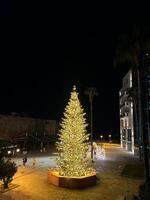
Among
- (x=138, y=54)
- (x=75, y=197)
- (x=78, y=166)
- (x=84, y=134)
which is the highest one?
(x=138, y=54)

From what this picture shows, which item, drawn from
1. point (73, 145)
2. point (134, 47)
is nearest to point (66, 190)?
point (73, 145)

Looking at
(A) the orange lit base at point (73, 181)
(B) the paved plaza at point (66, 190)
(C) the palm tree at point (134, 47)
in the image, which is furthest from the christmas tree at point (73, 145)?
(C) the palm tree at point (134, 47)

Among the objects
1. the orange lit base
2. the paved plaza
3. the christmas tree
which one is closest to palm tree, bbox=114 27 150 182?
the paved plaza

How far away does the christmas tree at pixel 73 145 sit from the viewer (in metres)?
24.4

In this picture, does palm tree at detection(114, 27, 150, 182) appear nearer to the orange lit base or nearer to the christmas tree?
the christmas tree

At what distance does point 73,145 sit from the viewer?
2478 centimetres

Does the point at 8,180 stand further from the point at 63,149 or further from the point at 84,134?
the point at 84,134

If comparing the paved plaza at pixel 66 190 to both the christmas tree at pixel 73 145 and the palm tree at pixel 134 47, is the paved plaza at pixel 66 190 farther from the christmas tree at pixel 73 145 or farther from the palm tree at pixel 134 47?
the palm tree at pixel 134 47

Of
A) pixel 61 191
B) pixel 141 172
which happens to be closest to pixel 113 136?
pixel 141 172

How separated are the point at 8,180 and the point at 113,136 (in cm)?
12080

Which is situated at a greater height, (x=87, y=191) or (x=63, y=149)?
(x=63, y=149)

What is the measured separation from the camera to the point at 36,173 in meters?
29.5

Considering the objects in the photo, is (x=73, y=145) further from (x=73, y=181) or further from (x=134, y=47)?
(x=134, y=47)

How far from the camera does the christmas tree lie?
24406 mm
